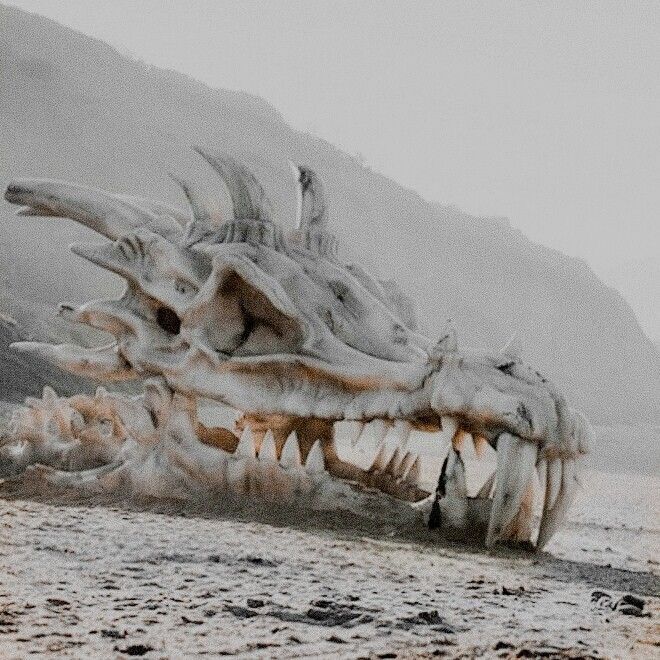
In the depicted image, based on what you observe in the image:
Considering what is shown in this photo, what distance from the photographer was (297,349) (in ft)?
10.3

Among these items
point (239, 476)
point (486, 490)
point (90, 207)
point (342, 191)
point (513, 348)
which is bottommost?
point (239, 476)

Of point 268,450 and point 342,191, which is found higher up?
point 342,191

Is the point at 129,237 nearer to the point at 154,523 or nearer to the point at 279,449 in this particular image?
the point at 279,449

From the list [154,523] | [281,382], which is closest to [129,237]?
[281,382]

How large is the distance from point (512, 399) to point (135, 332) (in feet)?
5.30

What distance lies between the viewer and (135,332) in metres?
3.51

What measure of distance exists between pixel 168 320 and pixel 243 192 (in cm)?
61

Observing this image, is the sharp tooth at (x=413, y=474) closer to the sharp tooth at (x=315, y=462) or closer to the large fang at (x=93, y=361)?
the sharp tooth at (x=315, y=462)

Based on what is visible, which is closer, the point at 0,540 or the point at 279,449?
the point at 0,540

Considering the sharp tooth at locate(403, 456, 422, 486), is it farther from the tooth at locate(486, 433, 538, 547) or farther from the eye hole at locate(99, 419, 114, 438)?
the eye hole at locate(99, 419, 114, 438)

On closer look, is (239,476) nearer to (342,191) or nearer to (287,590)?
(287,590)

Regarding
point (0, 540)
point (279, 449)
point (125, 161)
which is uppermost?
point (125, 161)

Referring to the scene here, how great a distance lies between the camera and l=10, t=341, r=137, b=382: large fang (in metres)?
3.55

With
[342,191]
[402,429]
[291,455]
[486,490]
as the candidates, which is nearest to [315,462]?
[291,455]
